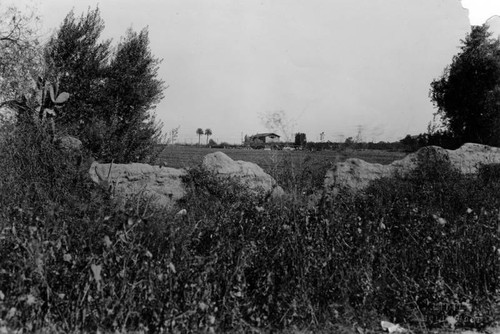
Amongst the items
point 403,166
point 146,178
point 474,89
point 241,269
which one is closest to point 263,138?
point 146,178

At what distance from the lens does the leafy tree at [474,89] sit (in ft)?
56.4

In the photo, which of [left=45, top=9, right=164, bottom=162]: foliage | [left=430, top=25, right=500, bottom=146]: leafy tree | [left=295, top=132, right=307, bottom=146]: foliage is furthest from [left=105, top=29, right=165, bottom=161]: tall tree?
[left=430, top=25, right=500, bottom=146]: leafy tree

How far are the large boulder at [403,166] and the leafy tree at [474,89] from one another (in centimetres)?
971

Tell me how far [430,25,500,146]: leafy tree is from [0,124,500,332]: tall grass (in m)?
15.3

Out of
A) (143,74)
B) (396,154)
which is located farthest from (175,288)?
(396,154)

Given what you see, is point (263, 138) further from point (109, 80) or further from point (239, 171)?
point (109, 80)

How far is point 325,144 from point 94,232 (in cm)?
610

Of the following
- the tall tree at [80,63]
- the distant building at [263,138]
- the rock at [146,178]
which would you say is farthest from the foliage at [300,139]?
the tall tree at [80,63]

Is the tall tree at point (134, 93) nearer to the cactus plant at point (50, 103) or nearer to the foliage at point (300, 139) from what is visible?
the cactus plant at point (50, 103)

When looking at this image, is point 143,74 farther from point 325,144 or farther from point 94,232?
point 94,232

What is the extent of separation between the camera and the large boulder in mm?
7465

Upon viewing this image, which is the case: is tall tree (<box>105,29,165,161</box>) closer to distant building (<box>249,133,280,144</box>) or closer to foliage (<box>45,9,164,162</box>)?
foliage (<box>45,9,164,162</box>)

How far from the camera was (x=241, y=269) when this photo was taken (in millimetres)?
3156

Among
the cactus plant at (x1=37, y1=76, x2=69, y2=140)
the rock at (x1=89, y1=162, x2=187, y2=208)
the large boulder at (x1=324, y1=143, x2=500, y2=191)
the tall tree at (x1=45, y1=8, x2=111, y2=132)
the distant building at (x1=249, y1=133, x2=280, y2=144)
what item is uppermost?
the tall tree at (x1=45, y1=8, x2=111, y2=132)
